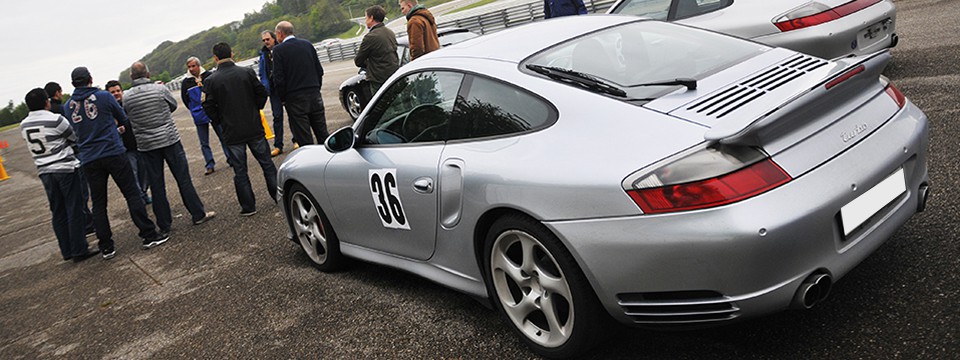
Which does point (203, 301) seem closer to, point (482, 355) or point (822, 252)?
point (482, 355)

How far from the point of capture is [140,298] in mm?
5957

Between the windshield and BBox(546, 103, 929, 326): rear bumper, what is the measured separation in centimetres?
70

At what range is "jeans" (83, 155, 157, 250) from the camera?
7551mm

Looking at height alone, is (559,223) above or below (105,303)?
above

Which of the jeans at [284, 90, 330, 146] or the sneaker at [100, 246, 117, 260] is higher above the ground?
the jeans at [284, 90, 330, 146]

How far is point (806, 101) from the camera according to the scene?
9.02ft

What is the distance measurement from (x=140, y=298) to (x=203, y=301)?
86 cm

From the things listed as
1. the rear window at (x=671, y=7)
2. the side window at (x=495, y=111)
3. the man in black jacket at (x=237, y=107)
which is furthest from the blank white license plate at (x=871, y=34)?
the man in black jacket at (x=237, y=107)

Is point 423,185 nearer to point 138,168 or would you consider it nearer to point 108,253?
point 108,253

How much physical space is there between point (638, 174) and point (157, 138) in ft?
21.1

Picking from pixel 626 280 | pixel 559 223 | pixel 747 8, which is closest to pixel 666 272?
pixel 626 280

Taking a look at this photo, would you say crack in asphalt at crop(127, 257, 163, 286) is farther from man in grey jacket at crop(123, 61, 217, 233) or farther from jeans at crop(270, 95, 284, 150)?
jeans at crop(270, 95, 284, 150)

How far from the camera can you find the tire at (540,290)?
9.80 feet

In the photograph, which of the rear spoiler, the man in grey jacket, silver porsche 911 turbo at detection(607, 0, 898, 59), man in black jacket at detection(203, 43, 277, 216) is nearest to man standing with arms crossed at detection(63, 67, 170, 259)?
the man in grey jacket
